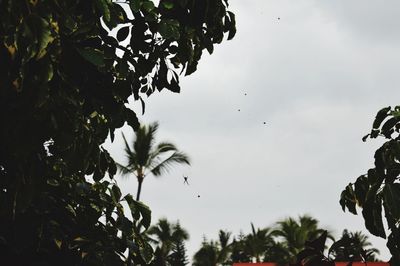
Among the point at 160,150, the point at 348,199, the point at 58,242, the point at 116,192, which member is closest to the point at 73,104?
the point at 58,242

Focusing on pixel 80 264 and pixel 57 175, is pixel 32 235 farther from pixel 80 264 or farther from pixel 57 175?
pixel 57 175

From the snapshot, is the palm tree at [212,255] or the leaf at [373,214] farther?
the palm tree at [212,255]

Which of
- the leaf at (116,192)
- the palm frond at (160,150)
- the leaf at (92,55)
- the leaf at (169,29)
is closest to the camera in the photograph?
→ the leaf at (92,55)

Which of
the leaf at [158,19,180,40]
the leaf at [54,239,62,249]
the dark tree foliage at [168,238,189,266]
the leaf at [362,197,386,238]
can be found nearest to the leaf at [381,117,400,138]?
the leaf at [362,197,386,238]

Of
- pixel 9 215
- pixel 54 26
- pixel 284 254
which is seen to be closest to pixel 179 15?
pixel 54 26

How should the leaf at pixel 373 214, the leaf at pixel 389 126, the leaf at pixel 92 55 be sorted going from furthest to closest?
the leaf at pixel 389 126
the leaf at pixel 373 214
the leaf at pixel 92 55

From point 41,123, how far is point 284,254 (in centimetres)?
2281

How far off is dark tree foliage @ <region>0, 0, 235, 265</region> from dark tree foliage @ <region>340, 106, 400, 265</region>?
0.98 m

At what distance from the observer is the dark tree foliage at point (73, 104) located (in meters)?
1.90

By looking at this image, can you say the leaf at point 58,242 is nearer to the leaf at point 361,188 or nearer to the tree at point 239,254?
the leaf at point 361,188

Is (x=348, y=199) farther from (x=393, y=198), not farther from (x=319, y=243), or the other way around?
(x=319, y=243)

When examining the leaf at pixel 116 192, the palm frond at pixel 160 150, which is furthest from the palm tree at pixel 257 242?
the leaf at pixel 116 192

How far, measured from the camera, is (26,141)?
189cm

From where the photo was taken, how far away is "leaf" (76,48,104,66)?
1.97 meters
